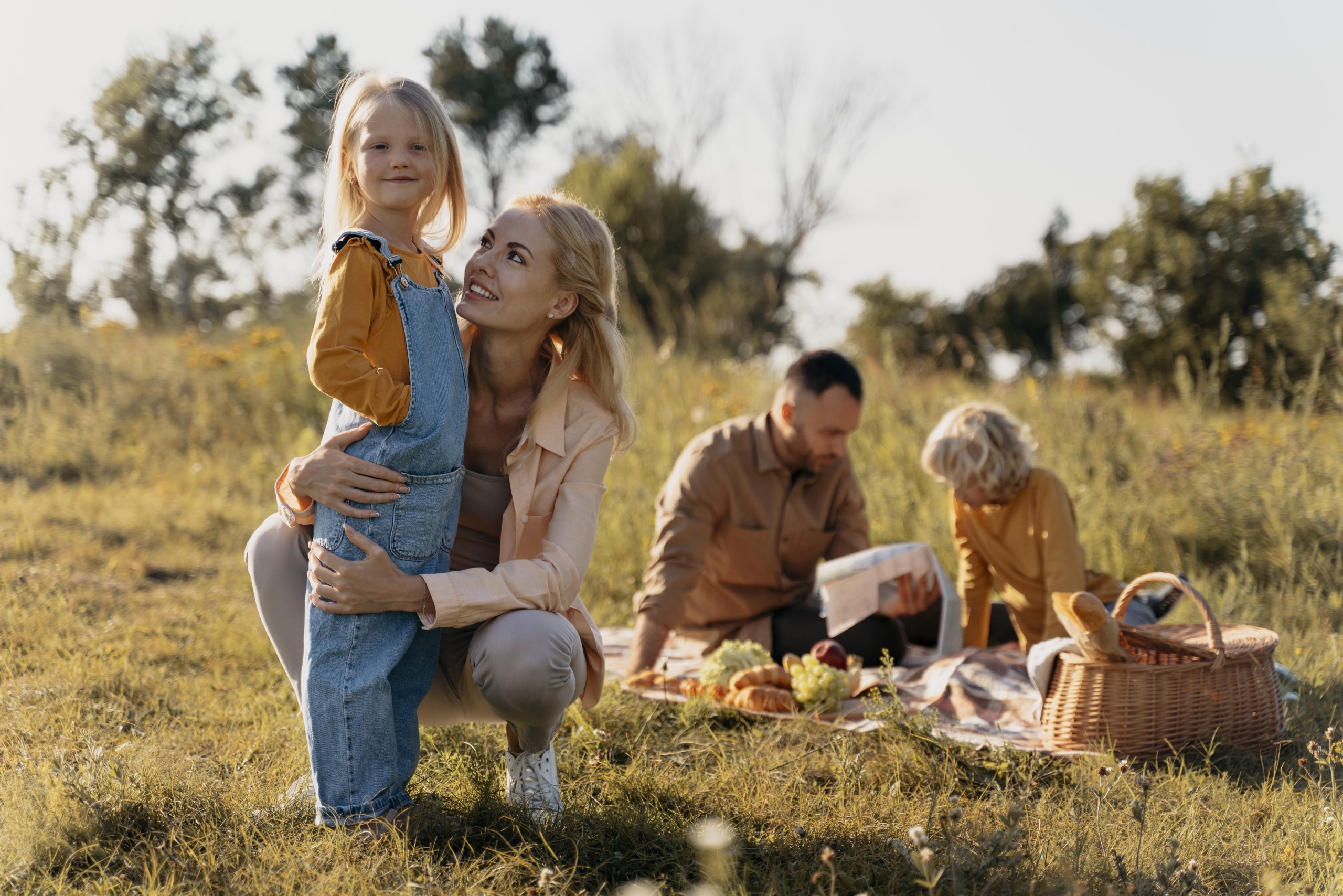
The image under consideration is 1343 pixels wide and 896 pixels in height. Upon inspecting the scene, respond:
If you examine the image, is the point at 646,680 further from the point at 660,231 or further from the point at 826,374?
the point at 660,231

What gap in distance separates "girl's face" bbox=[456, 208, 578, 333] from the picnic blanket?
1.19 meters

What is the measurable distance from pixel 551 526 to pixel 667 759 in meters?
0.93

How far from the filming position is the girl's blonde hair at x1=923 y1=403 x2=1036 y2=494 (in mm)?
3764

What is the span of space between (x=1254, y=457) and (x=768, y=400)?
10.3ft

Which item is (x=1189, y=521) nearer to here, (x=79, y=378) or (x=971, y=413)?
(x=971, y=413)

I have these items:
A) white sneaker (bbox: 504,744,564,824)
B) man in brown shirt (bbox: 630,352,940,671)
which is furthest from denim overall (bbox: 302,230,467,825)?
man in brown shirt (bbox: 630,352,940,671)

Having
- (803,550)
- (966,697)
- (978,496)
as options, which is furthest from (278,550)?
(978,496)

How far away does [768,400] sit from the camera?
7.48 meters

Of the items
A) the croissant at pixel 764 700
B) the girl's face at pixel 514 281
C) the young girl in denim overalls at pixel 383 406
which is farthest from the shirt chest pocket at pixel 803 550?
the young girl in denim overalls at pixel 383 406

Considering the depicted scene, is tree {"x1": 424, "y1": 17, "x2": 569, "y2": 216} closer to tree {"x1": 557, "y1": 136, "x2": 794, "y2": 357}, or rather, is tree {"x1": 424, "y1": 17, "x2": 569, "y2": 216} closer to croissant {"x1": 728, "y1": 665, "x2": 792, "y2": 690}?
tree {"x1": 557, "y1": 136, "x2": 794, "y2": 357}

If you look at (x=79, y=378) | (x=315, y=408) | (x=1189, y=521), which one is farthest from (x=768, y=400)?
(x=79, y=378)

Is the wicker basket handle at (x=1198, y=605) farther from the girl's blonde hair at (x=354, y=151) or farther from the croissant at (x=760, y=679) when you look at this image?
the girl's blonde hair at (x=354, y=151)

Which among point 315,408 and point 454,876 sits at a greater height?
point 315,408

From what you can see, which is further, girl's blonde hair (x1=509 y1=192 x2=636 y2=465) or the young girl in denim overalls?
girl's blonde hair (x1=509 y1=192 x2=636 y2=465)
